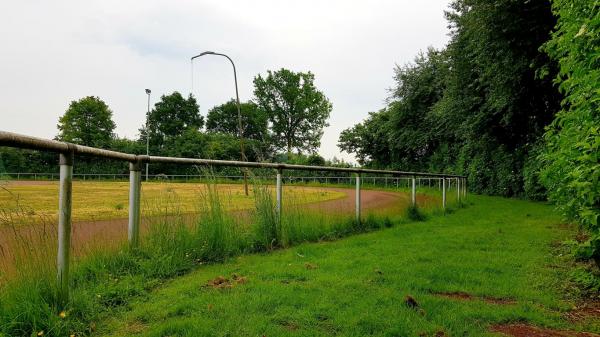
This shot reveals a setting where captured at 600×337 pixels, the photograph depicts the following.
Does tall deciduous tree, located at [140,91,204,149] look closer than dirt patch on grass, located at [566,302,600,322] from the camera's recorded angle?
No

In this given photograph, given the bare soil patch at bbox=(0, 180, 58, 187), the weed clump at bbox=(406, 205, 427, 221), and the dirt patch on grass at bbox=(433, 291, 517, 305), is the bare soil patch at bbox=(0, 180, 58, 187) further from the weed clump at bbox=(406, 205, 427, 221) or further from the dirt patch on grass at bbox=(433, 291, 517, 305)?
the weed clump at bbox=(406, 205, 427, 221)

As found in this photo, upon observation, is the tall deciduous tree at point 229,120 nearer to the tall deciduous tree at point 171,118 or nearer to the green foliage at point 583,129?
the tall deciduous tree at point 171,118

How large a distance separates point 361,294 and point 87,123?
64072 millimetres

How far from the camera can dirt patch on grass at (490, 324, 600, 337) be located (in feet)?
9.69

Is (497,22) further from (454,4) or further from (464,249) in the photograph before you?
(464,249)

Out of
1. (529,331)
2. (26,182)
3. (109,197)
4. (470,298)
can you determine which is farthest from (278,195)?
(529,331)

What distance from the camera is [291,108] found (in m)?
72.8

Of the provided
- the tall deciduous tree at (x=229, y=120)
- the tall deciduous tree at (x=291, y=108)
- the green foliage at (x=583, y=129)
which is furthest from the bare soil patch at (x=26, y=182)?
the tall deciduous tree at (x=229, y=120)

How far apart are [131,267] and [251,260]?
1.49 m

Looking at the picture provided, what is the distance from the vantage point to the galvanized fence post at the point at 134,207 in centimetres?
Result: 436

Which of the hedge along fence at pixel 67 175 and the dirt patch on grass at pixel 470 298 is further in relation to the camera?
the dirt patch on grass at pixel 470 298

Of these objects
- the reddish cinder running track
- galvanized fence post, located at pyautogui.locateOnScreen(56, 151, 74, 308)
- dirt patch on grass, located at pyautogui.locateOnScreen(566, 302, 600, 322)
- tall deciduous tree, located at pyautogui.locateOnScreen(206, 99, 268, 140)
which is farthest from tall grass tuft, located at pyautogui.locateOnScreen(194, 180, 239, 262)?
tall deciduous tree, located at pyautogui.locateOnScreen(206, 99, 268, 140)

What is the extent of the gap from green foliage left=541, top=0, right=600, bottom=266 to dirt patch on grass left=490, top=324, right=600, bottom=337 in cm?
94

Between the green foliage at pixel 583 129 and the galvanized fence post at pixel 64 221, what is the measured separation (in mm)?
4033
